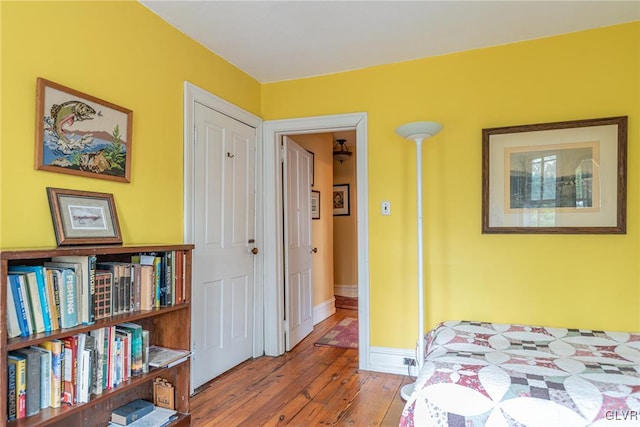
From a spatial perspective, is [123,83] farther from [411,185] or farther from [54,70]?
[411,185]

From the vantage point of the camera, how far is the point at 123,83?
6.49 feet

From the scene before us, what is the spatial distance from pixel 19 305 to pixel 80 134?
80 cm

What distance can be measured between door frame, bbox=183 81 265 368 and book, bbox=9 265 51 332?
98 cm

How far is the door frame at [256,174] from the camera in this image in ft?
7.82

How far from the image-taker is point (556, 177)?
2.41 metres

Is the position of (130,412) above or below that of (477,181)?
below

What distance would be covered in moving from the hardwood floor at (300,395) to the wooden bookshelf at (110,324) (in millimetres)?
339

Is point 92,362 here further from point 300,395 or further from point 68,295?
point 300,395

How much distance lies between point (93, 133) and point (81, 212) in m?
0.39

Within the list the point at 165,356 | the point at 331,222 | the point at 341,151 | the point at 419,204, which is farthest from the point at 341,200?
the point at 165,356

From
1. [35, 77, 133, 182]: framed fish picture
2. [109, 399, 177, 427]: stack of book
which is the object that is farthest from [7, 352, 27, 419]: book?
[35, 77, 133, 182]: framed fish picture

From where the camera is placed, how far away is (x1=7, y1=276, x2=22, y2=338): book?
1.29 m

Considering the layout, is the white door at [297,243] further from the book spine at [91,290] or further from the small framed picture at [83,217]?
the book spine at [91,290]

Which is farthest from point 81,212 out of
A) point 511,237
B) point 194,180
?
Result: point 511,237
